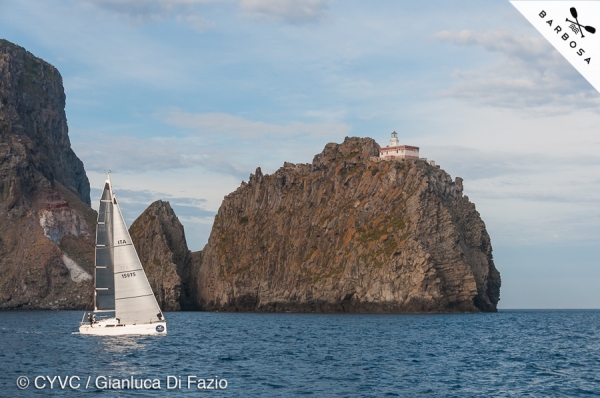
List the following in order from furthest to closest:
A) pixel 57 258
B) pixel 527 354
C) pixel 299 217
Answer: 1. pixel 57 258
2. pixel 299 217
3. pixel 527 354

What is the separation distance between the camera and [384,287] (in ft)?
450

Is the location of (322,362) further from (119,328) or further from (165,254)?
(165,254)

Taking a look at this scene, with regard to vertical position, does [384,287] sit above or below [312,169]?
below

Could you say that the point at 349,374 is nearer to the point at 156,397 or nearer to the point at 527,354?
the point at 156,397

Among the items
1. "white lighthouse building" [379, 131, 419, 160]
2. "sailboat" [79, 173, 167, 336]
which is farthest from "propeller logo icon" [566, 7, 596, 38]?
"white lighthouse building" [379, 131, 419, 160]

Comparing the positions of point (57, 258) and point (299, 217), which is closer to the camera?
point (299, 217)

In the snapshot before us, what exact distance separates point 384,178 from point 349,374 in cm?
10605

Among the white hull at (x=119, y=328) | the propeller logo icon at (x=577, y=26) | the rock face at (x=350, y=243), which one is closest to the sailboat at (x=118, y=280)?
the white hull at (x=119, y=328)

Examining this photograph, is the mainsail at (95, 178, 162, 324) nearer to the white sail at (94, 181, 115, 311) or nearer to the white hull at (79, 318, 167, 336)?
the white sail at (94, 181, 115, 311)

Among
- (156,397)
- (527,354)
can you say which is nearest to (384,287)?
(527,354)

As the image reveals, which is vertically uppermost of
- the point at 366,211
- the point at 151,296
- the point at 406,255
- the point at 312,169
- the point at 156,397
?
the point at 312,169

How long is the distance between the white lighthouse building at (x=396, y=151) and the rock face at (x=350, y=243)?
348 cm

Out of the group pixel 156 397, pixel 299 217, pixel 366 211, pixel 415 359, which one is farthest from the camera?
pixel 299 217

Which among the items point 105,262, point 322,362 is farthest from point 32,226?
point 322,362
